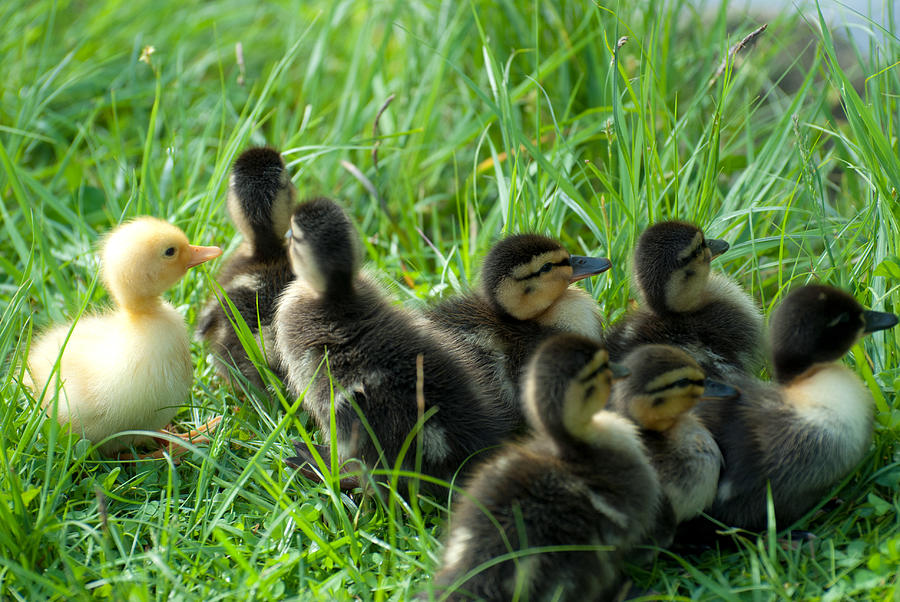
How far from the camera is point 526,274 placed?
2.92 metres

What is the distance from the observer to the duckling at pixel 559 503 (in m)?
2.16

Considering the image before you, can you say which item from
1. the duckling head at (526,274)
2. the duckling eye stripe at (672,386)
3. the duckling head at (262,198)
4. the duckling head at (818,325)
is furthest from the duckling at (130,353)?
the duckling head at (818,325)

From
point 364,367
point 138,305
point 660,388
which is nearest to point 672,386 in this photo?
point 660,388

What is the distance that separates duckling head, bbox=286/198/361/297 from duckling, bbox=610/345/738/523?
92 cm

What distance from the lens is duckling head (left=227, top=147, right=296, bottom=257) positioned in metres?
3.31

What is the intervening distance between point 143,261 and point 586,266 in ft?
4.97

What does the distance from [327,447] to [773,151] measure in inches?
85.3

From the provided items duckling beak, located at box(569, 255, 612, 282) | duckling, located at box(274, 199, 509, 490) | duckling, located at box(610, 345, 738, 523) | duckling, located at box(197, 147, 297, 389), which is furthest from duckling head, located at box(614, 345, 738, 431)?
duckling, located at box(197, 147, 297, 389)

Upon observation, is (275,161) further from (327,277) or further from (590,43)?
(590,43)

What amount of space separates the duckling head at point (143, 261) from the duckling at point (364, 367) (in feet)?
1.57

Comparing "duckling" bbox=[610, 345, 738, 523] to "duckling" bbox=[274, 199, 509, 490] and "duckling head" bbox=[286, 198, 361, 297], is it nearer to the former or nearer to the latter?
→ "duckling" bbox=[274, 199, 509, 490]

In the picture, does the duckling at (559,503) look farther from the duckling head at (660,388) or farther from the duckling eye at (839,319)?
the duckling eye at (839,319)

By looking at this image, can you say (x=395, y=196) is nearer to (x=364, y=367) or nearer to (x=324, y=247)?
(x=324, y=247)

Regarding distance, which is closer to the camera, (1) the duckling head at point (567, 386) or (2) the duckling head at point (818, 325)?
(1) the duckling head at point (567, 386)
